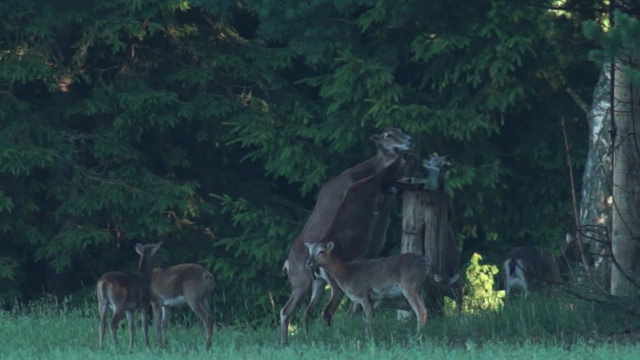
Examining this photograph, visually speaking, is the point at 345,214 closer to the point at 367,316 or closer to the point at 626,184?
the point at 367,316

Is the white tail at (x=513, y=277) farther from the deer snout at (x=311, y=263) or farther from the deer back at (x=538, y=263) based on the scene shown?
the deer snout at (x=311, y=263)

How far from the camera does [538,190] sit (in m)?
20.5

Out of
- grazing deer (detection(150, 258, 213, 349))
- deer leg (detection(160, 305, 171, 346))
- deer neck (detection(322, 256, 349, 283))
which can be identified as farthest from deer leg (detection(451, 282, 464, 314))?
deer leg (detection(160, 305, 171, 346))

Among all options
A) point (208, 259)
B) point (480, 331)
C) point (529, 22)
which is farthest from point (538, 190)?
point (480, 331)

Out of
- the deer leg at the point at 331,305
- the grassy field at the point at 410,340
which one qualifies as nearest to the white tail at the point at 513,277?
the grassy field at the point at 410,340

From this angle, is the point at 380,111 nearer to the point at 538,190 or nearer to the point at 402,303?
the point at 538,190

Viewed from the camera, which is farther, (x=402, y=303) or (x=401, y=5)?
(x=401, y=5)

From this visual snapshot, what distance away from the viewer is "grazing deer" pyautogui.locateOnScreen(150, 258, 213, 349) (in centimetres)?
1438

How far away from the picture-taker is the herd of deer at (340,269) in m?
14.1

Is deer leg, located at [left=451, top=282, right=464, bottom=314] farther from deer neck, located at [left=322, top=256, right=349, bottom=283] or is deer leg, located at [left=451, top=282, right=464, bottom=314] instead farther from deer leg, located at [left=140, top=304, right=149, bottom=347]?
deer leg, located at [left=140, top=304, right=149, bottom=347]

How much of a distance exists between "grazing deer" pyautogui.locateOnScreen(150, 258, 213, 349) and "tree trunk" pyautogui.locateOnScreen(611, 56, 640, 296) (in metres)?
4.24

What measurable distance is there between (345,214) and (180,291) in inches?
82.4

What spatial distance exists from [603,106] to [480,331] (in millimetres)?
4667

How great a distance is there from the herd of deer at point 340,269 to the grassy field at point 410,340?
29 cm
